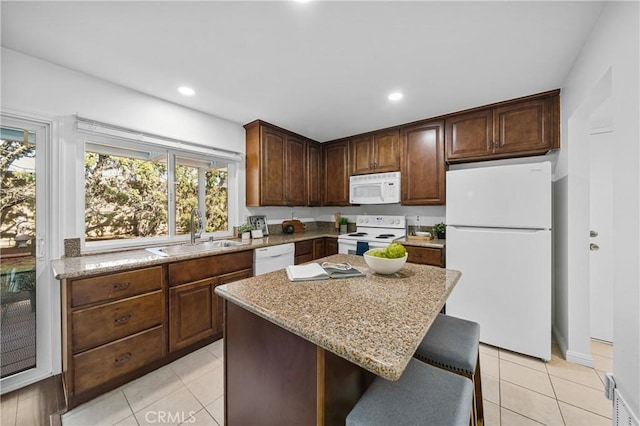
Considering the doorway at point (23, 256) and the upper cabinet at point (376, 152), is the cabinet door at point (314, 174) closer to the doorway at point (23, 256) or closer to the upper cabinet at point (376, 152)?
the upper cabinet at point (376, 152)

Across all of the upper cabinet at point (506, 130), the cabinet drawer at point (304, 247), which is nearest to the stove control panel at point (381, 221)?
the cabinet drawer at point (304, 247)

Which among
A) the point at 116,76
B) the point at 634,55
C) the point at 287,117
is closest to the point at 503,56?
the point at 634,55

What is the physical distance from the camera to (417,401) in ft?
2.83

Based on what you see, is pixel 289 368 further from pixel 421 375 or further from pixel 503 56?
pixel 503 56

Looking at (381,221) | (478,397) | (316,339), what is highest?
Answer: (381,221)

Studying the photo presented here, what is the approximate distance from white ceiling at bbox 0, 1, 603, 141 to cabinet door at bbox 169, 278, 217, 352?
68.5 inches

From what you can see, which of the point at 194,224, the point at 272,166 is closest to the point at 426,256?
the point at 272,166

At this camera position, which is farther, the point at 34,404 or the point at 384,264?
the point at 34,404

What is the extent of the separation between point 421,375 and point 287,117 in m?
2.73

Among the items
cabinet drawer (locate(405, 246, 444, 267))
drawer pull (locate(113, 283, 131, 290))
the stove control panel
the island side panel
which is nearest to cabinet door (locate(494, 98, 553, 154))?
cabinet drawer (locate(405, 246, 444, 267))

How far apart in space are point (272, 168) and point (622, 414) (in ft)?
10.5

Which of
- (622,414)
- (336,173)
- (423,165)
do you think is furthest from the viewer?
(336,173)

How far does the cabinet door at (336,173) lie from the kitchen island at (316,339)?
2.47m

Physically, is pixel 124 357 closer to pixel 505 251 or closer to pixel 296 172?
pixel 296 172
